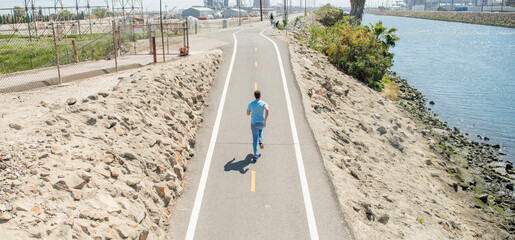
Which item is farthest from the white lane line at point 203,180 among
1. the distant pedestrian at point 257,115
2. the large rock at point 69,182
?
the large rock at point 69,182

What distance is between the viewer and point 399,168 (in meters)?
15.4

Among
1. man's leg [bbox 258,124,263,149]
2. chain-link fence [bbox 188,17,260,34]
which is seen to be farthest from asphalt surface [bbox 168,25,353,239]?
chain-link fence [bbox 188,17,260,34]

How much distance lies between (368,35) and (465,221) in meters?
19.4

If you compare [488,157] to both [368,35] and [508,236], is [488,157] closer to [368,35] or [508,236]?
[508,236]

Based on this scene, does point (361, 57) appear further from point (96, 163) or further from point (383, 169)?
point (96, 163)

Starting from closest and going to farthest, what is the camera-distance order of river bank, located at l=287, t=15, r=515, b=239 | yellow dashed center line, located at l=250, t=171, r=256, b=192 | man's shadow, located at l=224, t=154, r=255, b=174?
yellow dashed center line, located at l=250, t=171, r=256, b=192 → river bank, located at l=287, t=15, r=515, b=239 → man's shadow, located at l=224, t=154, r=255, b=174

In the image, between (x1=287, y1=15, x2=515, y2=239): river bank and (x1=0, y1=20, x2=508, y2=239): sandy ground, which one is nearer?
(x1=0, y1=20, x2=508, y2=239): sandy ground

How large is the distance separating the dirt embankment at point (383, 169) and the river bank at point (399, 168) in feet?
0.12

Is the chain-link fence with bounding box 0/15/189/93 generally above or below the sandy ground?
above

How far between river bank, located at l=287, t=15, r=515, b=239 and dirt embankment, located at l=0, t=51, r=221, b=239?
4405mm

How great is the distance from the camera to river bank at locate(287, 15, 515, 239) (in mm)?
10625

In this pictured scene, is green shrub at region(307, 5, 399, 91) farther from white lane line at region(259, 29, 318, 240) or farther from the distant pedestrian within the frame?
the distant pedestrian

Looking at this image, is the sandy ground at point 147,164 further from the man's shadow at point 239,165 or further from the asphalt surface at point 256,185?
the man's shadow at point 239,165

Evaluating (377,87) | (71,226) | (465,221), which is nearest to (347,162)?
(465,221)
